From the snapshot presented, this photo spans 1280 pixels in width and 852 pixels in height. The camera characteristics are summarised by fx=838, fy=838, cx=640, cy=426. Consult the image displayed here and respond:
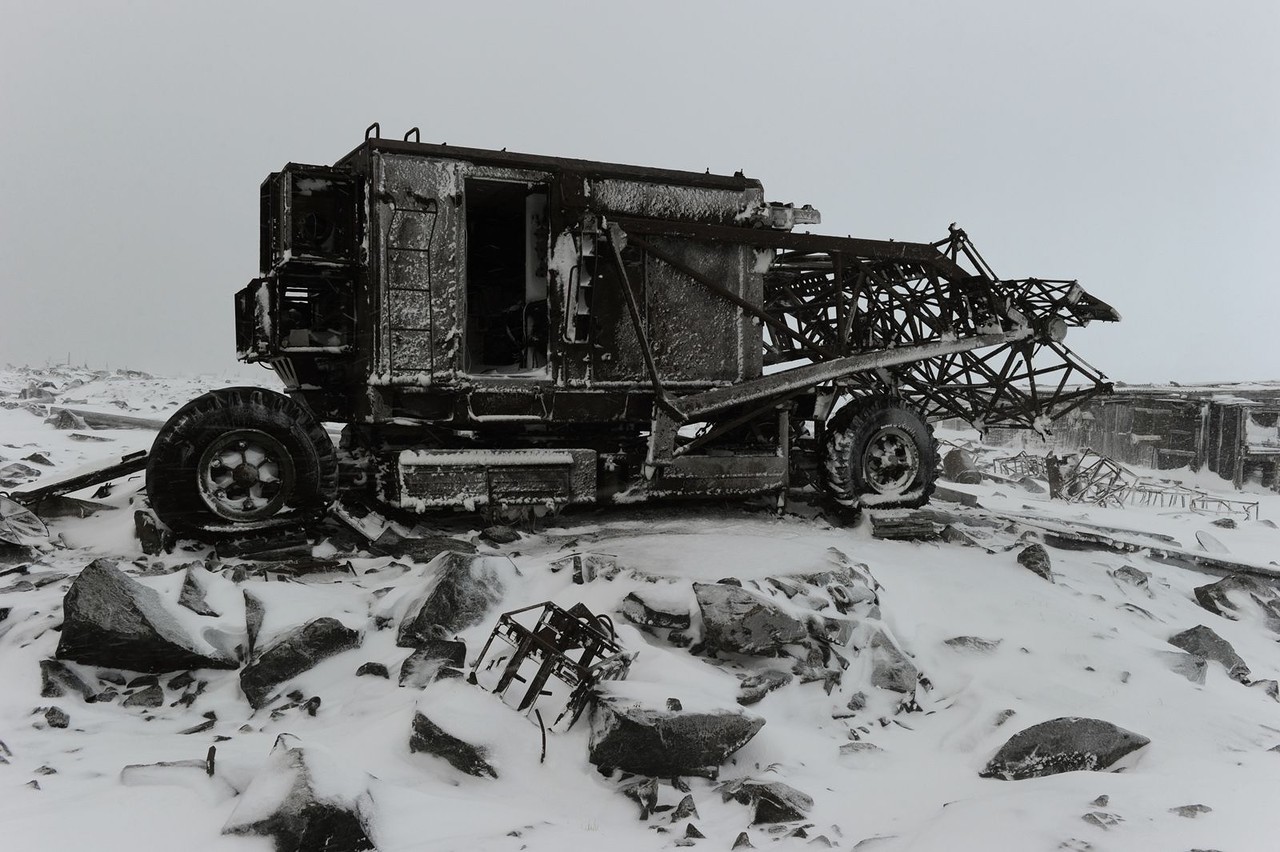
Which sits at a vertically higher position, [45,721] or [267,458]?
[267,458]

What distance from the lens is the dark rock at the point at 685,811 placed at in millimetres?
3348

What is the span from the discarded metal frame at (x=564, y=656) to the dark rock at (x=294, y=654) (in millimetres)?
774

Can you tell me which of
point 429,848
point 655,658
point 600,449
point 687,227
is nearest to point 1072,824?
point 655,658

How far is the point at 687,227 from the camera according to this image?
704cm

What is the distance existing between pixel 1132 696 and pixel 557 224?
5.05 m

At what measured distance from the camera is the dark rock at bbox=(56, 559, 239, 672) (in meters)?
4.09

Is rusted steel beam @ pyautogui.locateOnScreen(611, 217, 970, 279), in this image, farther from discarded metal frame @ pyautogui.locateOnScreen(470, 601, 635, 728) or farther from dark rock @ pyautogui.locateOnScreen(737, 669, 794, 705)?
dark rock @ pyautogui.locateOnScreen(737, 669, 794, 705)

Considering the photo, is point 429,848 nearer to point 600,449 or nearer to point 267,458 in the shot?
point 267,458

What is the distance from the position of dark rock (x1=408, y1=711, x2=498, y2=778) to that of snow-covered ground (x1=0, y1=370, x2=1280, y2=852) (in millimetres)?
45

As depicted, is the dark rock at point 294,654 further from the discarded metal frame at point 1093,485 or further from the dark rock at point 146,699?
the discarded metal frame at point 1093,485

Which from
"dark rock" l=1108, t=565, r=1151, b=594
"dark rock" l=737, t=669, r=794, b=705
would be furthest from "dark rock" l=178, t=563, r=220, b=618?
"dark rock" l=1108, t=565, r=1151, b=594

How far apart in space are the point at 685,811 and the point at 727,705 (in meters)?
0.64

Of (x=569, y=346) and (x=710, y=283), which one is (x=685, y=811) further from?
(x=710, y=283)

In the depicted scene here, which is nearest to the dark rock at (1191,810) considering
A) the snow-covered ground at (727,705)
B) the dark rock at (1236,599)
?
the snow-covered ground at (727,705)
